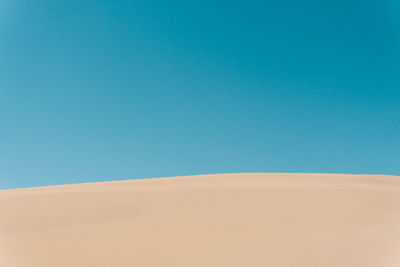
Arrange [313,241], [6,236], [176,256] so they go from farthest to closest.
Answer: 1. [6,236]
2. [313,241]
3. [176,256]

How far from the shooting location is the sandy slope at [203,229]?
3.76 m

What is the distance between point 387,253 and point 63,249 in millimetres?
4002

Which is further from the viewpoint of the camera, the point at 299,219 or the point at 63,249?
the point at 299,219

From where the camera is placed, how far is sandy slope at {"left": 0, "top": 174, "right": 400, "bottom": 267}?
3.76 metres

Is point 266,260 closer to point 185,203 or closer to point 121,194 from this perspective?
point 185,203

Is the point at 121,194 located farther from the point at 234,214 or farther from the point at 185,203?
the point at 234,214

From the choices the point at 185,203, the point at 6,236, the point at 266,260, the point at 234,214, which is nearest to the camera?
the point at 266,260

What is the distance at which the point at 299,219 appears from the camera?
5465 mm

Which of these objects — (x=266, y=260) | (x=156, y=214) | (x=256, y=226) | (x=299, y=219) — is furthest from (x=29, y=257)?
(x=299, y=219)

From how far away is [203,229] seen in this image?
497 centimetres

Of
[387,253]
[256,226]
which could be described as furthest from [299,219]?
[387,253]

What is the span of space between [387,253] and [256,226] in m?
1.86

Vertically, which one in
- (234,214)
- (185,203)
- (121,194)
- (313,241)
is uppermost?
(121,194)

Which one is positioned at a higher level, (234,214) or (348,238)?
(234,214)
